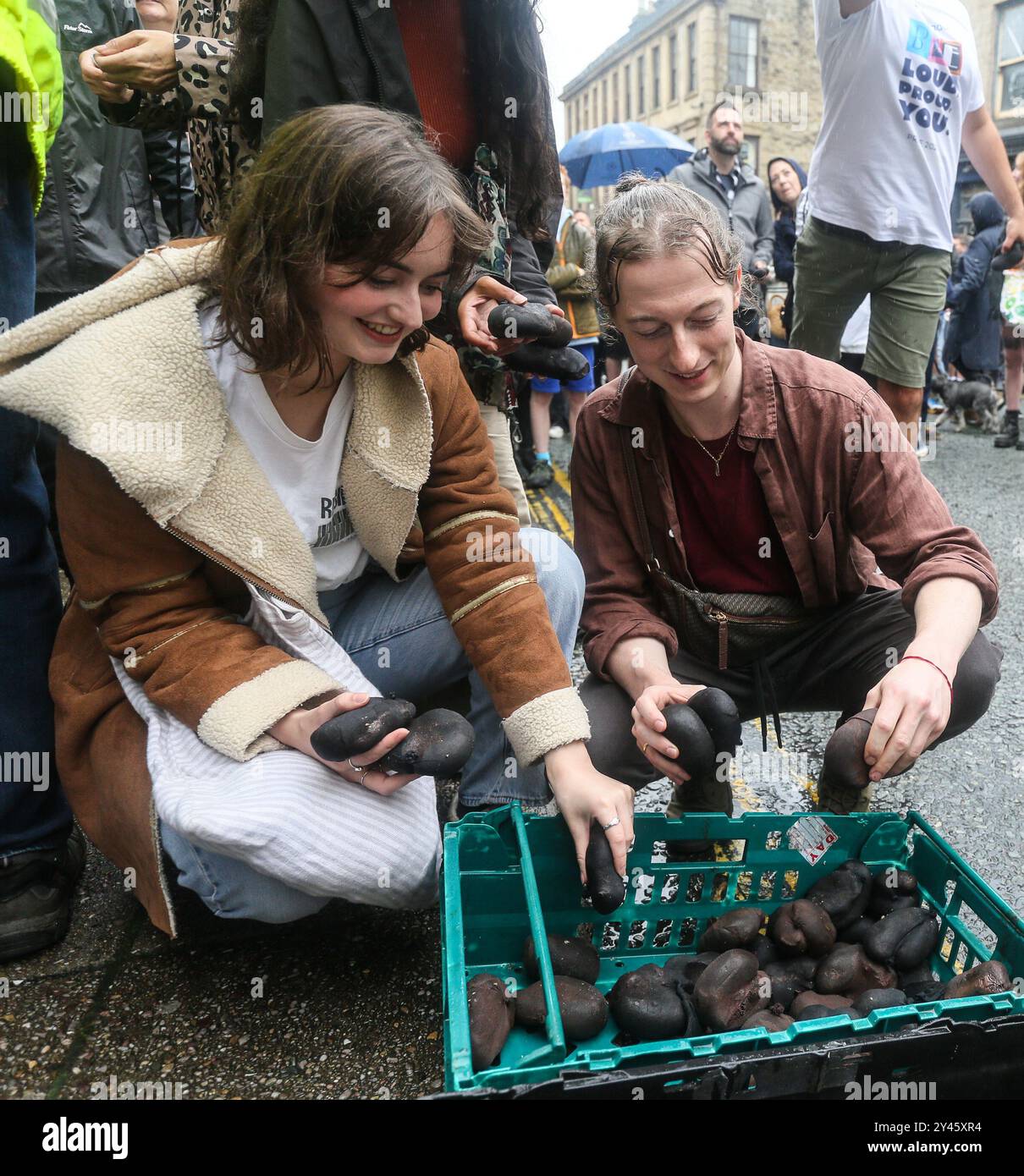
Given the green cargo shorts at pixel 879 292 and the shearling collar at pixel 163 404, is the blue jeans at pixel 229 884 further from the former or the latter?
the green cargo shorts at pixel 879 292

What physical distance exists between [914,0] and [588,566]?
267 centimetres

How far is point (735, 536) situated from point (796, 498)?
161 millimetres

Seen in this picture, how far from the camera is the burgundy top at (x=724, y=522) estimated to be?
199 cm

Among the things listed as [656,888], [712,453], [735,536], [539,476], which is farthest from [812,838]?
[539,476]

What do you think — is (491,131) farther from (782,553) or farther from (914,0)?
(914,0)

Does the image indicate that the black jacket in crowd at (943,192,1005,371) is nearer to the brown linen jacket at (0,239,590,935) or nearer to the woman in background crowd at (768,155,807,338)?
the woman in background crowd at (768,155,807,338)

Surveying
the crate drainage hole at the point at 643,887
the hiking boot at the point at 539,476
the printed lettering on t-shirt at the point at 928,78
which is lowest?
the hiking boot at the point at 539,476

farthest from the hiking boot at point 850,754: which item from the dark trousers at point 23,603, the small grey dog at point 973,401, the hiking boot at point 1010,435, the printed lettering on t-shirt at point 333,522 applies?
the small grey dog at point 973,401

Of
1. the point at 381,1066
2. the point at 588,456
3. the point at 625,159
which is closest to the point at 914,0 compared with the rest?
the point at 588,456

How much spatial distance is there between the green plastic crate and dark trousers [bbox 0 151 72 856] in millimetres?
868

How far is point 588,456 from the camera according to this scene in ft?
6.91

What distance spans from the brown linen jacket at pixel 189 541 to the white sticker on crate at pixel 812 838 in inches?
18.5

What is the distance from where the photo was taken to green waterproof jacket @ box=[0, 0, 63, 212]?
154cm
